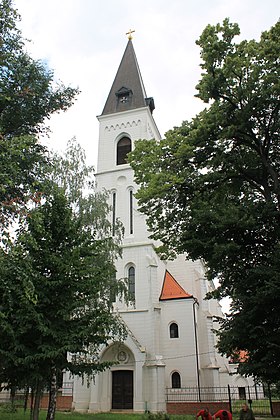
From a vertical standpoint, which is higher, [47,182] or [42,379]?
[47,182]

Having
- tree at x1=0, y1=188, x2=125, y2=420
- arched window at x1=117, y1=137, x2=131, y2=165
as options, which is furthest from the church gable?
tree at x1=0, y1=188, x2=125, y2=420

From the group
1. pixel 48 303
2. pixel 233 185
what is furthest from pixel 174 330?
pixel 48 303

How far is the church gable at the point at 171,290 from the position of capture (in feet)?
85.0

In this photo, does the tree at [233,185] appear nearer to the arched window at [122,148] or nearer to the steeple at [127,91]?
the arched window at [122,148]

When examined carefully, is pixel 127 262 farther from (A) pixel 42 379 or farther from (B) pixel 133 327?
(A) pixel 42 379

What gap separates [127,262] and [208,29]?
1612cm

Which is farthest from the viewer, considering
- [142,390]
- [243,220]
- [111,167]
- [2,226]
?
[111,167]

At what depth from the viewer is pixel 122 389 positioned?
74.4ft

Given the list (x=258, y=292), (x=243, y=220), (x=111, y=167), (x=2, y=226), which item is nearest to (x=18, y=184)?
(x=2, y=226)

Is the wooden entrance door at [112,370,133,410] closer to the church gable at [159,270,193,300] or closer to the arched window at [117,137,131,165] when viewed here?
the church gable at [159,270,193,300]

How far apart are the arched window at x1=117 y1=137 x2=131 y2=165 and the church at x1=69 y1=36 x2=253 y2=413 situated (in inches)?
3.1

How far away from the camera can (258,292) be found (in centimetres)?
1092

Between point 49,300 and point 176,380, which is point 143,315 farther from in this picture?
point 49,300

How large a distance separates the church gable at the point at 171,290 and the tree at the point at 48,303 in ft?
47.3
